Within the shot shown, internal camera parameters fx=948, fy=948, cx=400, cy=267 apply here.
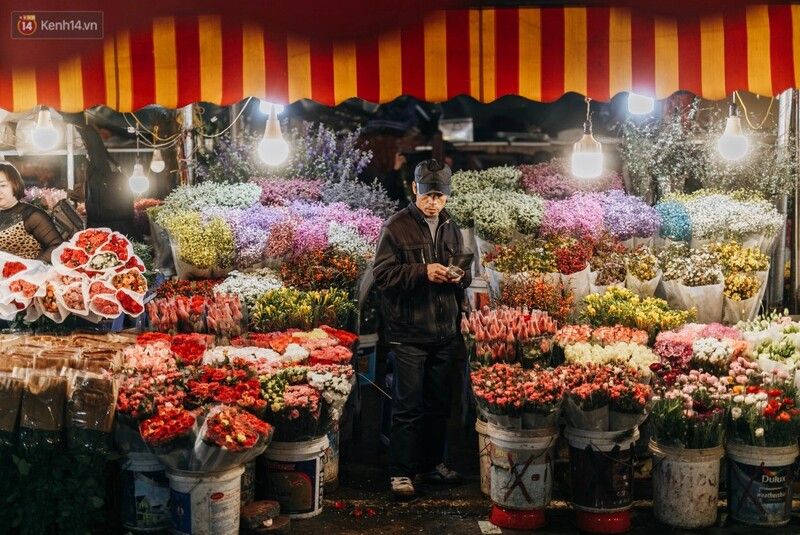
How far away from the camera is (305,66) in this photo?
687 cm

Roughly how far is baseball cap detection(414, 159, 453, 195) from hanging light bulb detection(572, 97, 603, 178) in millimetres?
2769

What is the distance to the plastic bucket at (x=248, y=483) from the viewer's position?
6.43 m

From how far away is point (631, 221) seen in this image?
30.8 feet

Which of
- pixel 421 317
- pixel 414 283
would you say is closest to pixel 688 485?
pixel 421 317

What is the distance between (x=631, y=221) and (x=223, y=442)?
5183 millimetres

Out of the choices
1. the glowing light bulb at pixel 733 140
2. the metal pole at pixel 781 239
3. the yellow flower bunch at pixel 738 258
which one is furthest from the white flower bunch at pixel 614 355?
the metal pole at pixel 781 239

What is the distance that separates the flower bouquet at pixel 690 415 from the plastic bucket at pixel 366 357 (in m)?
3.15

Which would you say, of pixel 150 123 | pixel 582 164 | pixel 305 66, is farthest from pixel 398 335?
pixel 150 123

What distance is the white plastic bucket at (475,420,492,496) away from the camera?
281 inches

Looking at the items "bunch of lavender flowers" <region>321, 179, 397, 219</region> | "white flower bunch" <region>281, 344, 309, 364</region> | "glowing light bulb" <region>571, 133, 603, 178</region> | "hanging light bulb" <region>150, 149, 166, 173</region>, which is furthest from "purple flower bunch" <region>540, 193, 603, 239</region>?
"hanging light bulb" <region>150, 149, 166, 173</region>

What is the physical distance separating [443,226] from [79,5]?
316 cm

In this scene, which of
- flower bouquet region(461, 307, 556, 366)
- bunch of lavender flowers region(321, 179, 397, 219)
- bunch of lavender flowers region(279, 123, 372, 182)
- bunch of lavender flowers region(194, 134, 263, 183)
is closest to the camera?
flower bouquet region(461, 307, 556, 366)

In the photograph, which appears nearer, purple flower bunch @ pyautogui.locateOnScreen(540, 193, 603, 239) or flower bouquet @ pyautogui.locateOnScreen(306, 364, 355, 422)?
flower bouquet @ pyautogui.locateOnScreen(306, 364, 355, 422)

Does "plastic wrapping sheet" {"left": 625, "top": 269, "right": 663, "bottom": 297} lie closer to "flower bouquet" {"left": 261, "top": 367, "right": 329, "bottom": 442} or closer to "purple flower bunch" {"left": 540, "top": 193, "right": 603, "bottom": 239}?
"purple flower bunch" {"left": 540, "top": 193, "right": 603, "bottom": 239}
